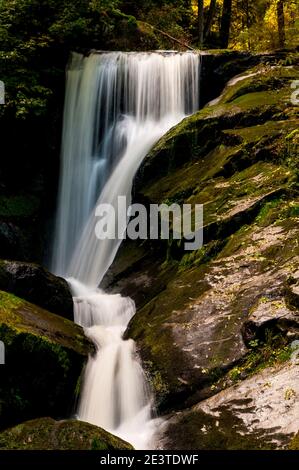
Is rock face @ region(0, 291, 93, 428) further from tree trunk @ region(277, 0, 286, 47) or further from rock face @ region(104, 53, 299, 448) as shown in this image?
tree trunk @ region(277, 0, 286, 47)

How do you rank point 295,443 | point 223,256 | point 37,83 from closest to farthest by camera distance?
point 295,443 < point 223,256 < point 37,83

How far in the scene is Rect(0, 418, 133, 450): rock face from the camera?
4159mm

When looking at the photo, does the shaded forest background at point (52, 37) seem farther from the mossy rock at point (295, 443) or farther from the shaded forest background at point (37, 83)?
the mossy rock at point (295, 443)

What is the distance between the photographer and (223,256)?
6.76 metres

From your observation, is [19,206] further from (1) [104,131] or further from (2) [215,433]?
(2) [215,433]

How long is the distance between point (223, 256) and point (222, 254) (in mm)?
75

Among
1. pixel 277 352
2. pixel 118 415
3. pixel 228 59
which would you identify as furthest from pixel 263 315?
pixel 228 59

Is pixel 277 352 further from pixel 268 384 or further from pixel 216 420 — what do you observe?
pixel 216 420

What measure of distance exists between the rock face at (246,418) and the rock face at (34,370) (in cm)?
140

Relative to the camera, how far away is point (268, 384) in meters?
4.71

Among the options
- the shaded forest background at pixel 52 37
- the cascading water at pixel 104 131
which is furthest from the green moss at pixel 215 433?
the shaded forest background at pixel 52 37

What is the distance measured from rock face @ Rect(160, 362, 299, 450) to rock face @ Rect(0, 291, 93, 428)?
55.2 inches

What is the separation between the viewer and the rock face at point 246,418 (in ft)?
14.1

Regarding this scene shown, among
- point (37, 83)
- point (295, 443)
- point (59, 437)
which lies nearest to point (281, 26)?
point (37, 83)
